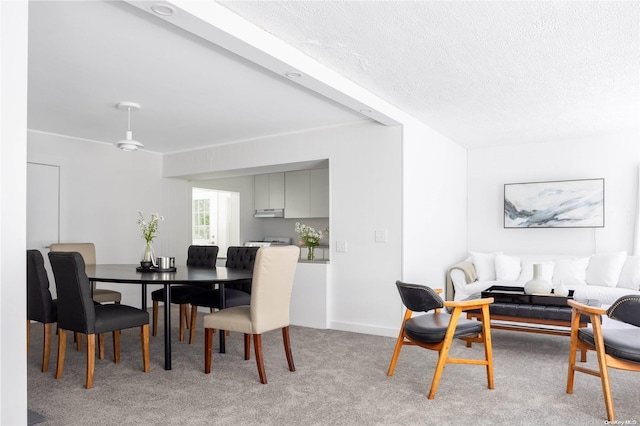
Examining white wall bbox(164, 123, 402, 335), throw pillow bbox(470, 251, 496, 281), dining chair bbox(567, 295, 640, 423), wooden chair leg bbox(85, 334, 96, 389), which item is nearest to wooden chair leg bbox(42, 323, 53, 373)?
wooden chair leg bbox(85, 334, 96, 389)

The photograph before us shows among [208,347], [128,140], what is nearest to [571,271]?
[208,347]

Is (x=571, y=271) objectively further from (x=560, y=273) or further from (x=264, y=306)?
(x=264, y=306)

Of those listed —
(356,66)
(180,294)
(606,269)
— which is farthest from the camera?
(606,269)

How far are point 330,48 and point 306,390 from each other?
2233 mm

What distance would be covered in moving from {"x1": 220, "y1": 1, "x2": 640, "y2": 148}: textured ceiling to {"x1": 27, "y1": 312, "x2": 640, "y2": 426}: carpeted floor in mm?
2214

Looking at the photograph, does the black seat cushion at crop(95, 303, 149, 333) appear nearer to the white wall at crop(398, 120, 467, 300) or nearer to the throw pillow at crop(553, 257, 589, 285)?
the white wall at crop(398, 120, 467, 300)

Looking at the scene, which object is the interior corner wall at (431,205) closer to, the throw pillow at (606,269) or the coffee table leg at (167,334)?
the throw pillow at (606,269)

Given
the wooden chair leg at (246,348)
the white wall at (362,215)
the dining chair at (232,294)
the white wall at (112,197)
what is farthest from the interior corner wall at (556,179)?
the white wall at (112,197)

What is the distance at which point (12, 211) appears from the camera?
2.00 m

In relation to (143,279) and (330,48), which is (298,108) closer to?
(330,48)

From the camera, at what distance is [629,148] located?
567 cm

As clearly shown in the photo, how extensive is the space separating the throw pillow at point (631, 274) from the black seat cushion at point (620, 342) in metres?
2.54

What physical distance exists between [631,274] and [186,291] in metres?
4.65

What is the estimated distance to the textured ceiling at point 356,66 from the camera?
2.63 m
